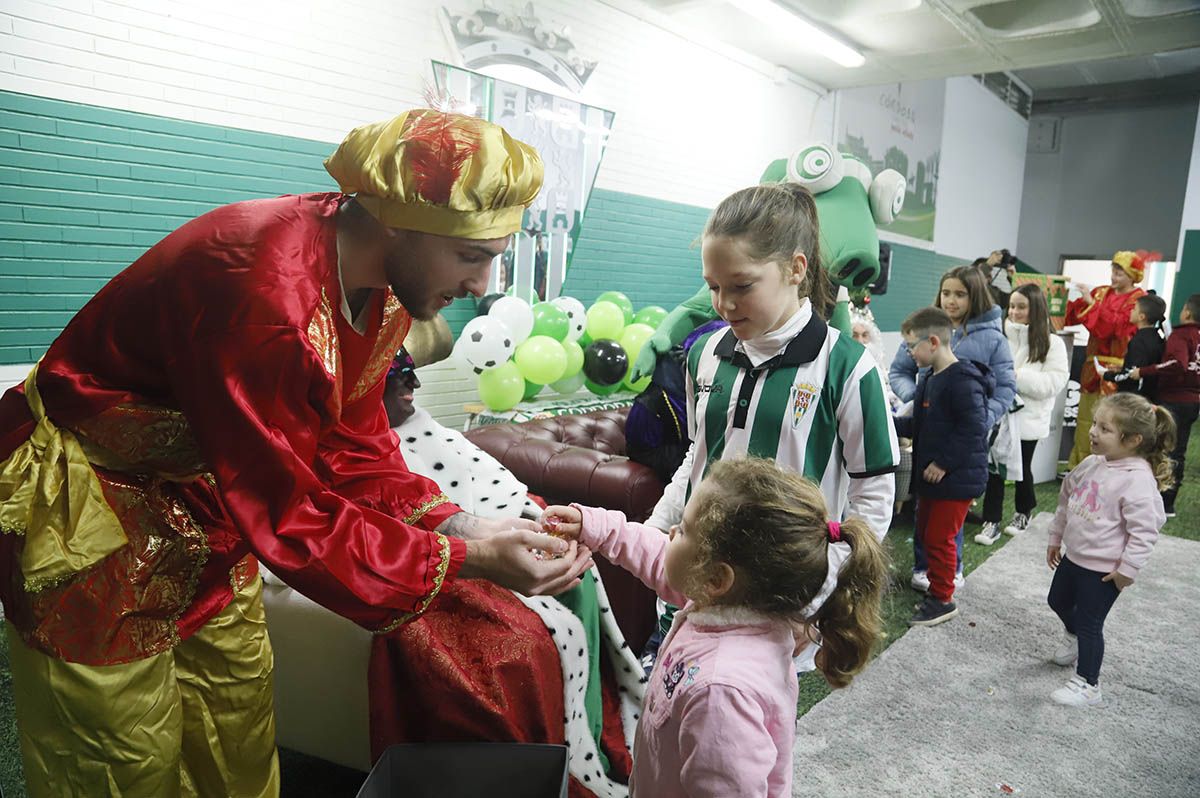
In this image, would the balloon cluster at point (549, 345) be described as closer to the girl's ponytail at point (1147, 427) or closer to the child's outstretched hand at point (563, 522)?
the girl's ponytail at point (1147, 427)

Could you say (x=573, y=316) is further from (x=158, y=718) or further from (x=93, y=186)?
(x=158, y=718)

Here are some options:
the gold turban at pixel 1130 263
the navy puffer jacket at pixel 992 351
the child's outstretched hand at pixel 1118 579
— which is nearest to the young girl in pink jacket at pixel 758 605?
the child's outstretched hand at pixel 1118 579

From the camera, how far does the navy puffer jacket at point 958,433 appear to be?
3.19m

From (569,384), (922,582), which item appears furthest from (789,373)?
(569,384)

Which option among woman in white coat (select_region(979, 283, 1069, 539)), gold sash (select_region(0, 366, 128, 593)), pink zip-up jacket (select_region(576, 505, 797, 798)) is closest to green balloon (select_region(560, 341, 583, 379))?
woman in white coat (select_region(979, 283, 1069, 539))

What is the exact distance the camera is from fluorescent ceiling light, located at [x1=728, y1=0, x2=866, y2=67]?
549 cm

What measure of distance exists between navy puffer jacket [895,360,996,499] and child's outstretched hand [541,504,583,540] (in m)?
2.31

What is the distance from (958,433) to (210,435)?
119 inches

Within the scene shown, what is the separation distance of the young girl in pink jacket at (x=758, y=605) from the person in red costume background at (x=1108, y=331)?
540 centimetres

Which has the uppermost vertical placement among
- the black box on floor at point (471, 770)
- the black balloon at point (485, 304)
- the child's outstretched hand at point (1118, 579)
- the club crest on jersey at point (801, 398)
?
the black balloon at point (485, 304)

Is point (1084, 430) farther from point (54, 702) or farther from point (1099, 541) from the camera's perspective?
point (54, 702)

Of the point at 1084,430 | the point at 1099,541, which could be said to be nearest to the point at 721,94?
the point at 1084,430

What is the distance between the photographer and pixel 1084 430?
5.68 meters

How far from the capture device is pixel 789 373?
1727 millimetres
